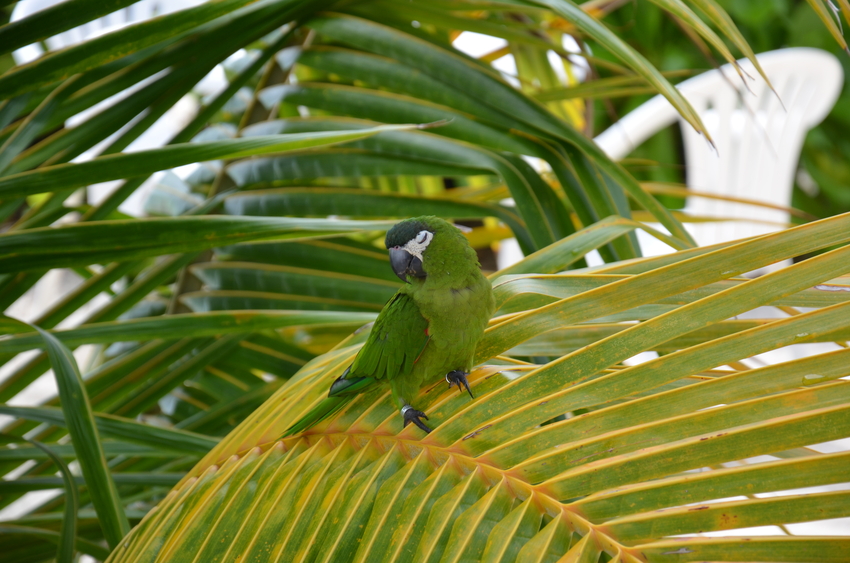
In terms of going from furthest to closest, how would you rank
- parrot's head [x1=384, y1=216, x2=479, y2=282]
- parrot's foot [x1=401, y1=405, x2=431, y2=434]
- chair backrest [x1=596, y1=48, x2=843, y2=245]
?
1. chair backrest [x1=596, y1=48, x2=843, y2=245]
2. parrot's head [x1=384, y1=216, x2=479, y2=282]
3. parrot's foot [x1=401, y1=405, x2=431, y2=434]

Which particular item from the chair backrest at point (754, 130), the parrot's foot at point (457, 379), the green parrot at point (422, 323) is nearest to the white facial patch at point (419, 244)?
the green parrot at point (422, 323)

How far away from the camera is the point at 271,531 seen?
0.40m

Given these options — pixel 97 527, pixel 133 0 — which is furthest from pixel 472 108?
pixel 97 527

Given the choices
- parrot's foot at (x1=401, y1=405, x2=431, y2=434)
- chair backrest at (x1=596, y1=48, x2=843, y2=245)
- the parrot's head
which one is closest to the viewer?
parrot's foot at (x1=401, y1=405, x2=431, y2=434)

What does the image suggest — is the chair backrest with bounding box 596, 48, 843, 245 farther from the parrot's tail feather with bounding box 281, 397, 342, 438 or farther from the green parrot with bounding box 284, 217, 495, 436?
the parrot's tail feather with bounding box 281, 397, 342, 438

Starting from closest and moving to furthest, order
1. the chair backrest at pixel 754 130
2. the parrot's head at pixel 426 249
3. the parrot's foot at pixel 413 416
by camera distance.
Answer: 1. the parrot's foot at pixel 413 416
2. the parrot's head at pixel 426 249
3. the chair backrest at pixel 754 130

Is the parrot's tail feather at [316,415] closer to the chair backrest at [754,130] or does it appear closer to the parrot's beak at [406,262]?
the parrot's beak at [406,262]

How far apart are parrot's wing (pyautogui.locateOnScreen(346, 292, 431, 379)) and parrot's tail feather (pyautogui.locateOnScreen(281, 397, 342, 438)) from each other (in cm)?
3

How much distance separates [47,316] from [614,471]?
673 mm

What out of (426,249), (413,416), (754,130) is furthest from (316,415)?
(754,130)

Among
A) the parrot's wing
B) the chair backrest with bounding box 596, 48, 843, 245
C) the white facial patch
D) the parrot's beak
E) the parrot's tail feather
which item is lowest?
the parrot's tail feather

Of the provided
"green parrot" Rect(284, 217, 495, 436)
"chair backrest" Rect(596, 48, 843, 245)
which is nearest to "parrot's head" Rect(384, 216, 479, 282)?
"green parrot" Rect(284, 217, 495, 436)

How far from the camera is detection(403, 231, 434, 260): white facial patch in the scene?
1.83 feet

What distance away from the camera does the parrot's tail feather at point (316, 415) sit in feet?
1.54
